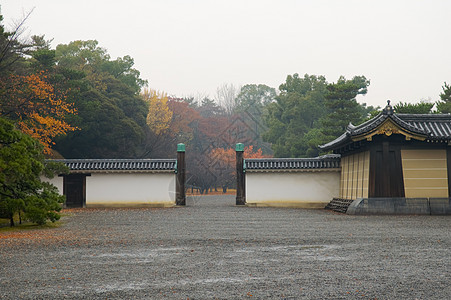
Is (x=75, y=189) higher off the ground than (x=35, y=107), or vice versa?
(x=35, y=107)

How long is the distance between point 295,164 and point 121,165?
30.3ft

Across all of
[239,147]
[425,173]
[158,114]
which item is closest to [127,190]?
[239,147]

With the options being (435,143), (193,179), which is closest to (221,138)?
(193,179)

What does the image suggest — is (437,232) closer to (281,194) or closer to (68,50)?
(281,194)

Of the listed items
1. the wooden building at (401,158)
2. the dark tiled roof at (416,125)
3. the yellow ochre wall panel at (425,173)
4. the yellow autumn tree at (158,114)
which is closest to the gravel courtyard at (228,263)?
the wooden building at (401,158)

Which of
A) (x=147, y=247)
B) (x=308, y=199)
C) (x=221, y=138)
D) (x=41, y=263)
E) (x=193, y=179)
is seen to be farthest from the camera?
(x=221, y=138)

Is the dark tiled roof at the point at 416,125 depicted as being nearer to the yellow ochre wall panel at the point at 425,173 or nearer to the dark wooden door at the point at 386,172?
the yellow ochre wall panel at the point at 425,173

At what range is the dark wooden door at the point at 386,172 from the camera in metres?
19.1

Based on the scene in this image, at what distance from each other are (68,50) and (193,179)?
19.3 meters

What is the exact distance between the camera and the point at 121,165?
82.3 ft

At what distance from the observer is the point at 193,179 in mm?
47406

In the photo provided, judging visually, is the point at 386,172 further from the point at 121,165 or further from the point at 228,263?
the point at 121,165

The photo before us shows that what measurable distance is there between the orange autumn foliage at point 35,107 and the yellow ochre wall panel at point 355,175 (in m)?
16.8

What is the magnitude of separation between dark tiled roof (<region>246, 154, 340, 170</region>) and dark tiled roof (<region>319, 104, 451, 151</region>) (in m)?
2.25
